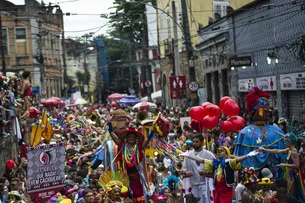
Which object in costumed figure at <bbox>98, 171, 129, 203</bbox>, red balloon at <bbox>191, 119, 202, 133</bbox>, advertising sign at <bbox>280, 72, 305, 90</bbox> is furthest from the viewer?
advertising sign at <bbox>280, 72, 305, 90</bbox>

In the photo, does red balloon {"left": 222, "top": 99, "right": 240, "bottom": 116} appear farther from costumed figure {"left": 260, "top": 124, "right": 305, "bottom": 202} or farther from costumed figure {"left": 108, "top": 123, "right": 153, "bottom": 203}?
costumed figure {"left": 108, "top": 123, "right": 153, "bottom": 203}

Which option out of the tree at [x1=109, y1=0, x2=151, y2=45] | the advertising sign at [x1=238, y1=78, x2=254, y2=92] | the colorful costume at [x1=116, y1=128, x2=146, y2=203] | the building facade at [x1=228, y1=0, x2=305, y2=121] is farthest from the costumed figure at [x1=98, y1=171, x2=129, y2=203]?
the tree at [x1=109, y1=0, x2=151, y2=45]

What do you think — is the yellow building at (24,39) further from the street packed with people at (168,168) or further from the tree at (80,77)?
the street packed with people at (168,168)

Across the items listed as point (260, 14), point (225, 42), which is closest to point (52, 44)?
point (225, 42)

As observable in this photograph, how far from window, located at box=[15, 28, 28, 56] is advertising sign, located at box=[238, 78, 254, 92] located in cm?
2965

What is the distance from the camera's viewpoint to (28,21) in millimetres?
59562

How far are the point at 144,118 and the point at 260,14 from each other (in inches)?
665

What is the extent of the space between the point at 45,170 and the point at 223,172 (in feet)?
9.50

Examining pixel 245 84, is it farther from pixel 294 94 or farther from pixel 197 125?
pixel 197 125

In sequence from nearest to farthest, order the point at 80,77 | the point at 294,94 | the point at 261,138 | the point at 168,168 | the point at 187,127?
the point at 261,138, the point at 168,168, the point at 187,127, the point at 294,94, the point at 80,77

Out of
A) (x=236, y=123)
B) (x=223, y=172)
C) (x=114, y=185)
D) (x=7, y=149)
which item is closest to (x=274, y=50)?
(x=7, y=149)

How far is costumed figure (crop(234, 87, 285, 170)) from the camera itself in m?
13.7

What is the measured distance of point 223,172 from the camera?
12203 mm

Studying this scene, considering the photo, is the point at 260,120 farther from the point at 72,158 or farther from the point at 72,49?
the point at 72,49
